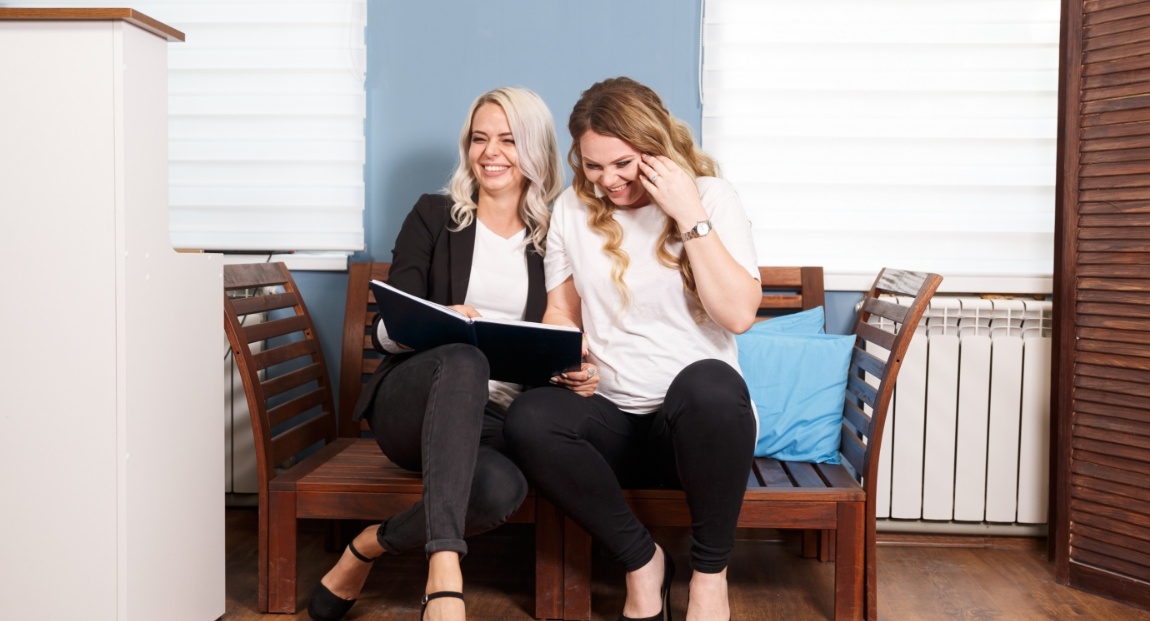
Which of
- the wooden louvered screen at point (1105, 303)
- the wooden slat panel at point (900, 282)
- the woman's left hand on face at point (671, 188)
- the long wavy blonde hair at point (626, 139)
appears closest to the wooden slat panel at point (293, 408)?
the long wavy blonde hair at point (626, 139)

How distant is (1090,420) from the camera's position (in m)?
2.07

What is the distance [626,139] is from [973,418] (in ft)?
4.07

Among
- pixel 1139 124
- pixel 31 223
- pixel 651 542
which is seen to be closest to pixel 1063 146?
pixel 1139 124

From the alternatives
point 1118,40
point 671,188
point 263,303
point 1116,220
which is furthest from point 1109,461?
point 263,303

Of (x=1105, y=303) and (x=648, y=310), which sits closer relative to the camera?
(x=648, y=310)

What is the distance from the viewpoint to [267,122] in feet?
7.95

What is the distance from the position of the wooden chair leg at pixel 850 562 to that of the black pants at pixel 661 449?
0.27 m

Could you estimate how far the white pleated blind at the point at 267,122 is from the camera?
2.39m

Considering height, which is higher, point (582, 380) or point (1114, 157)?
point (1114, 157)

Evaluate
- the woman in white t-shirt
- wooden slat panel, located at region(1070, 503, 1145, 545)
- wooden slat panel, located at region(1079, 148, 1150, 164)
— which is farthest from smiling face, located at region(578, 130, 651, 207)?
wooden slat panel, located at region(1070, 503, 1145, 545)

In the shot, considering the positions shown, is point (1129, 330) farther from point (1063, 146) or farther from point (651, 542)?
point (651, 542)

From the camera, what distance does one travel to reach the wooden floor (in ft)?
6.29

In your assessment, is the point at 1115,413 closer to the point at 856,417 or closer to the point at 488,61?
the point at 856,417

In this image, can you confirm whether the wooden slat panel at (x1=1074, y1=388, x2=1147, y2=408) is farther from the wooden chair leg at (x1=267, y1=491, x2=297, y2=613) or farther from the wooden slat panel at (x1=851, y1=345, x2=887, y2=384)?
the wooden chair leg at (x1=267, y1=491, x2=297, y2=613)
